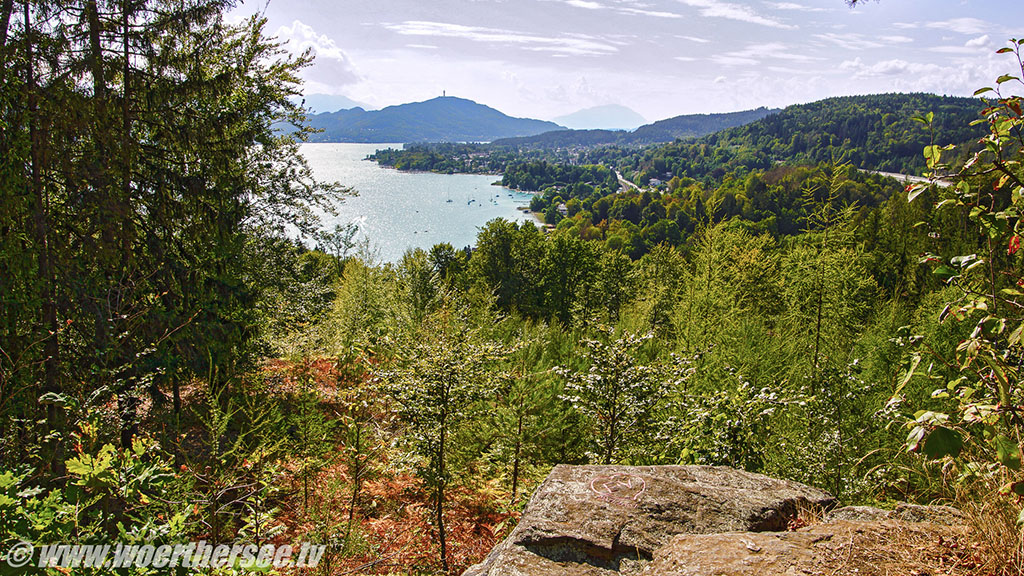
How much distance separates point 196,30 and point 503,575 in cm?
1224

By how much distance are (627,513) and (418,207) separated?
12574cm

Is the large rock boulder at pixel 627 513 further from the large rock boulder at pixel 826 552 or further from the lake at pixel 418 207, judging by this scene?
the lake at pixel 418 207

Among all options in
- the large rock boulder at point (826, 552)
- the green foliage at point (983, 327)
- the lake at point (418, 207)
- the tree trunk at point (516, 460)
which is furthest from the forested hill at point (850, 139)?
the green foliage at point (983, 327)

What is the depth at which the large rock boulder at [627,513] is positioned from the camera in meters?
3.71

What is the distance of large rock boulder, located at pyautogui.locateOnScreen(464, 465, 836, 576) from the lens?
12.2 ft

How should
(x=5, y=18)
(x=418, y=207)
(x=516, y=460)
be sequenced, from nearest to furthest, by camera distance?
(x=5, y=18) → (x=516, y=460) → (x=418, y=207)

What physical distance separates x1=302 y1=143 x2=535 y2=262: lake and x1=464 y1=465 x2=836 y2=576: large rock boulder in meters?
54.3

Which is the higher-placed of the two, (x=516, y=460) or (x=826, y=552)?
(x=826, y=552)

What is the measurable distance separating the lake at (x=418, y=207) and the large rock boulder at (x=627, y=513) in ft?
178

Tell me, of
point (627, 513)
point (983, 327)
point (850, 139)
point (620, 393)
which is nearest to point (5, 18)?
point (620, 393)

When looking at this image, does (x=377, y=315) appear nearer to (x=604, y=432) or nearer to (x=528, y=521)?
(x=604, y=432)

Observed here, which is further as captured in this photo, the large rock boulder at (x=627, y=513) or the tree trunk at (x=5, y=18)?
the tree trunk at (x=5, y=18)

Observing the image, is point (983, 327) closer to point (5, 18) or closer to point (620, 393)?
point (620, 393)

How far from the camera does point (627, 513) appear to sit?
13.4 ft
